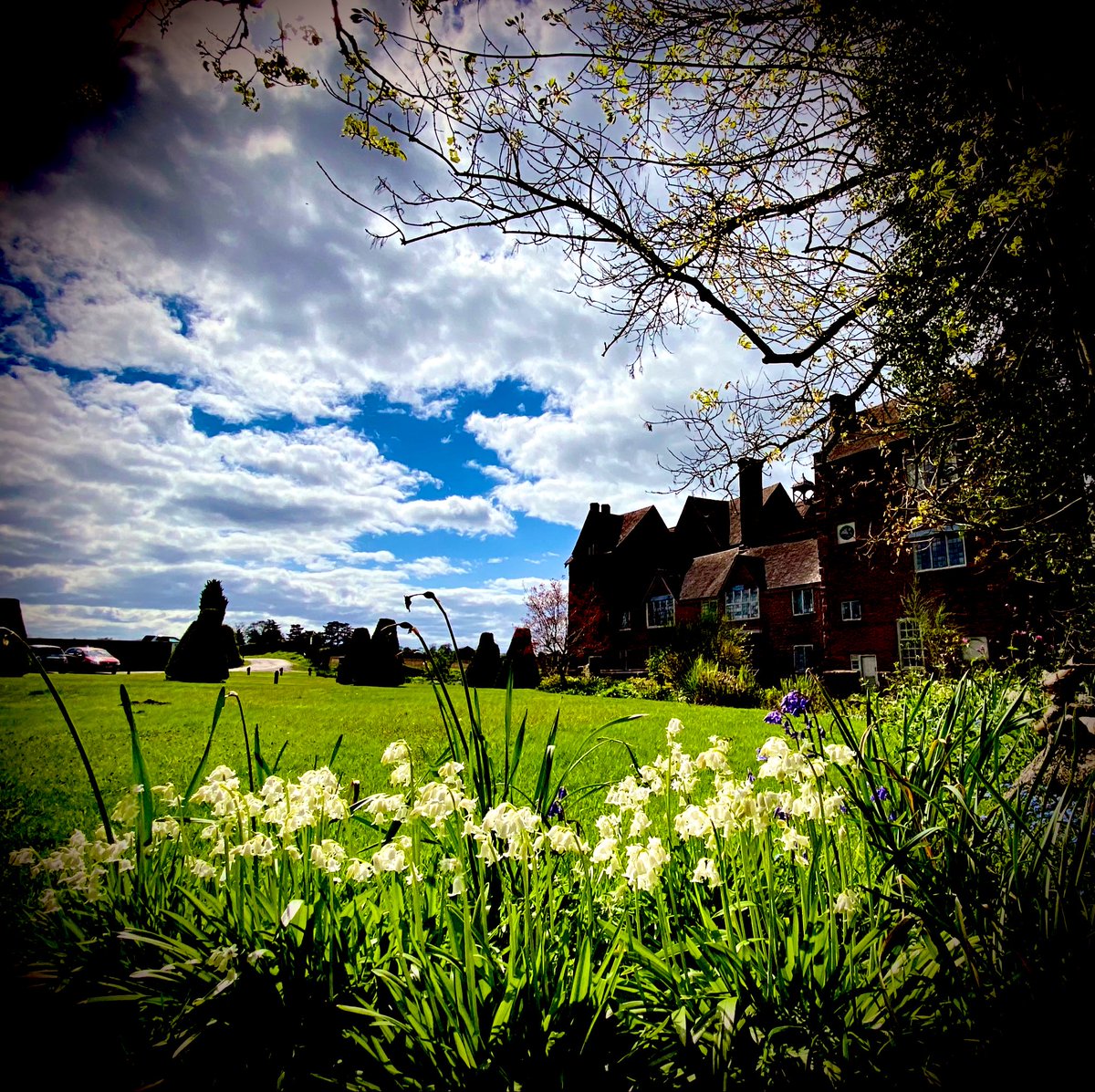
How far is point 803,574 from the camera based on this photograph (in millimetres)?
27891

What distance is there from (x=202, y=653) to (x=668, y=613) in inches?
957

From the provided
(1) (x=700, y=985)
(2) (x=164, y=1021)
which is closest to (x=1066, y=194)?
(1) (x=700, y=985)

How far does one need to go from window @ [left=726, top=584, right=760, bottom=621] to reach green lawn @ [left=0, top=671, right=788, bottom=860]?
15.6 meters

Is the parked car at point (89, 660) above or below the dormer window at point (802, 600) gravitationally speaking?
below

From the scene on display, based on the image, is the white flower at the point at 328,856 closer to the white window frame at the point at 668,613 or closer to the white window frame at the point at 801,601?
the white window frame at the point at 801,601

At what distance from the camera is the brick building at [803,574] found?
11595mm

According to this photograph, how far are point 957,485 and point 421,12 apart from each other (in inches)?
280

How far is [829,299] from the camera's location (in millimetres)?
5305

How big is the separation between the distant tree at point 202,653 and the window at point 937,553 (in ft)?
70.5

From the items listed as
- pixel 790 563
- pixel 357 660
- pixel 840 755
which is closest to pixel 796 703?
pixel 840 755

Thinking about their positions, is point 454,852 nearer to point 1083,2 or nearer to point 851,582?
point 1083,2

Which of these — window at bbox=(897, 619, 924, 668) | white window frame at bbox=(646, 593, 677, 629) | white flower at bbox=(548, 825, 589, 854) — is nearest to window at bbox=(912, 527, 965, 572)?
window at bbox=(897, 619, 924, 668)

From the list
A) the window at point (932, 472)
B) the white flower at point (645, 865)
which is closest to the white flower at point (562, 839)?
the white flower at point (645, 865)

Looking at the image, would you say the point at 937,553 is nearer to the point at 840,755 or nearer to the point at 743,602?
the point at 743,602
